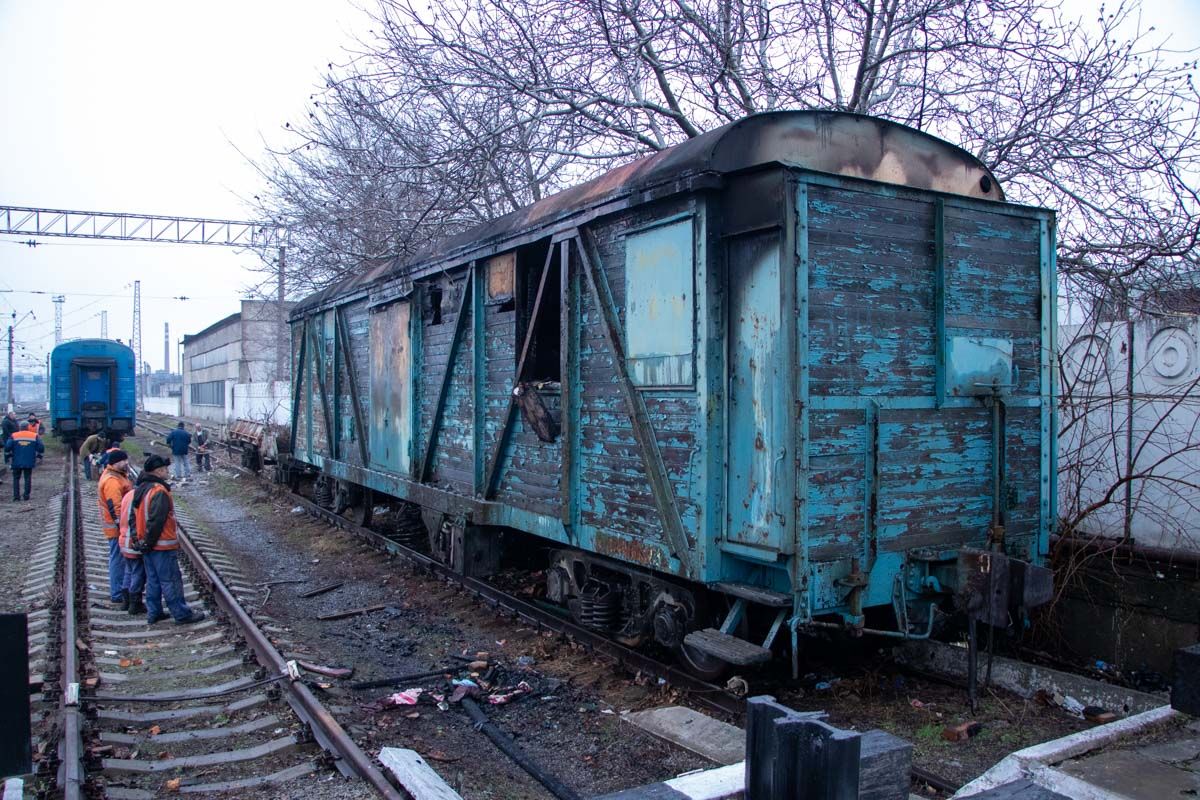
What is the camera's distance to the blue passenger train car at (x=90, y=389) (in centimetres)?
2536

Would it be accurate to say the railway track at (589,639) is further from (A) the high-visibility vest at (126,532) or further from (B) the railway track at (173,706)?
(A) the high-visibility vest at (126,532)

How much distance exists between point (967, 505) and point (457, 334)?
4.88 m

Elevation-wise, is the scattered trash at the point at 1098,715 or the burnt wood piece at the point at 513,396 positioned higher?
the burnt wood piece at the point at 513,396

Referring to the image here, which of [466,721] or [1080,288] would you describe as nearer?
[466,721]

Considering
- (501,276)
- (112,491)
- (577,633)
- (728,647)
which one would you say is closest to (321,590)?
(112,491)

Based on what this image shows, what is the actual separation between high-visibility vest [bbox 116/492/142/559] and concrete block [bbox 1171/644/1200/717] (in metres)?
8.01

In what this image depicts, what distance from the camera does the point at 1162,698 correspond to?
4.89 meters

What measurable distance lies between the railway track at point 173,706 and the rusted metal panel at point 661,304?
2.86 meters

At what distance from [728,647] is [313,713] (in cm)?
252

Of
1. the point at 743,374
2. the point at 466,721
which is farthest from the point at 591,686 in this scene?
the point at 743,374

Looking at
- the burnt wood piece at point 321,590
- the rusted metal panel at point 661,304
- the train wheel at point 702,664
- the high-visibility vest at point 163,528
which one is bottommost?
the burnt wood piece at point 321,590

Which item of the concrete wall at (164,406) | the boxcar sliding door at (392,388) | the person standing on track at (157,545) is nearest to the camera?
the person standing on track at (157,545)

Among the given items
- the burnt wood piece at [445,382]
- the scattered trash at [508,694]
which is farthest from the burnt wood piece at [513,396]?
the scattered trash at [508,694]

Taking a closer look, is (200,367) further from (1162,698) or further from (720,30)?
(1162,698)
